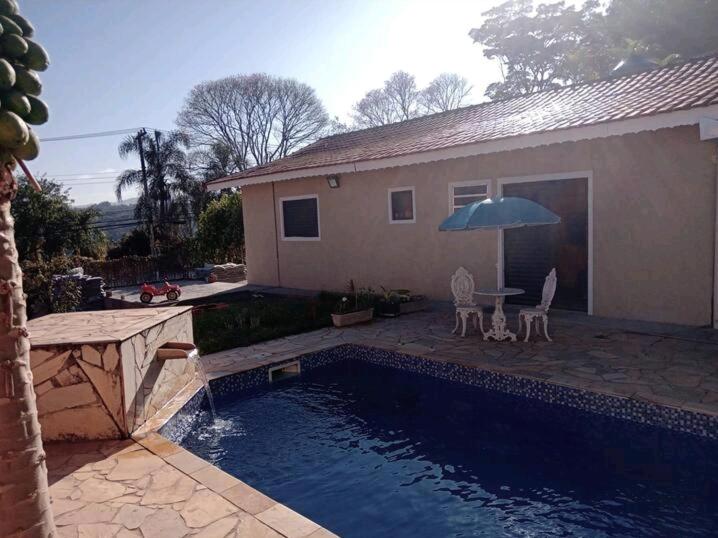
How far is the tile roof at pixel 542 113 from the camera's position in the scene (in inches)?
Result: 347

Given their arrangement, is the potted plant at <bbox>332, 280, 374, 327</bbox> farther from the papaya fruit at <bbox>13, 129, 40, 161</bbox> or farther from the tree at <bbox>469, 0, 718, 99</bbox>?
the tree at <bbox>469, 0, 718, 99</bbox>

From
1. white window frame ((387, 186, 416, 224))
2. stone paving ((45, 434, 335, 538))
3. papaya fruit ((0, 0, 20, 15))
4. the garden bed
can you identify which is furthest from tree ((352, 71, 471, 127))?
papaya fruit ((0, 0, 20, 15))

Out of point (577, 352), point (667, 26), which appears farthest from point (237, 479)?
point (667, 26)

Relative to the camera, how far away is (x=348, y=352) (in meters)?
9.26

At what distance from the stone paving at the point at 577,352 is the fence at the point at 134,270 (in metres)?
14.1

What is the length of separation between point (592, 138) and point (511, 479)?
6.19m

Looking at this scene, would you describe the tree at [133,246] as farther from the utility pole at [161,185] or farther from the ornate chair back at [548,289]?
the ornate chair back at [548,289]

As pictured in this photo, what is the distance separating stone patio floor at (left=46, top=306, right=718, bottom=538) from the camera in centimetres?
401

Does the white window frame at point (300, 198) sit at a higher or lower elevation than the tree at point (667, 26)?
lower

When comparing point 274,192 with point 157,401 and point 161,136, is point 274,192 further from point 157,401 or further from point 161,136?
point 161,136

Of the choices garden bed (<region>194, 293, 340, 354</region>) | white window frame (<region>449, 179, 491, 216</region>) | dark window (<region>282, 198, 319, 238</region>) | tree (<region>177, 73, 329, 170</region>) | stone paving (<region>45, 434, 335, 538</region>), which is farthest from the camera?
tree (<region>177, 73, 329, 170</region>)

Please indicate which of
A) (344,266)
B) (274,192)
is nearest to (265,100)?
(274,192)

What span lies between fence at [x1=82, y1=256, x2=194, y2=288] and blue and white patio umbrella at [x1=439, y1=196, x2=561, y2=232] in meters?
16.3

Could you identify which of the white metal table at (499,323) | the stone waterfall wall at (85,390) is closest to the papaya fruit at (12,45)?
the stone waterfall wall at (85,390)
